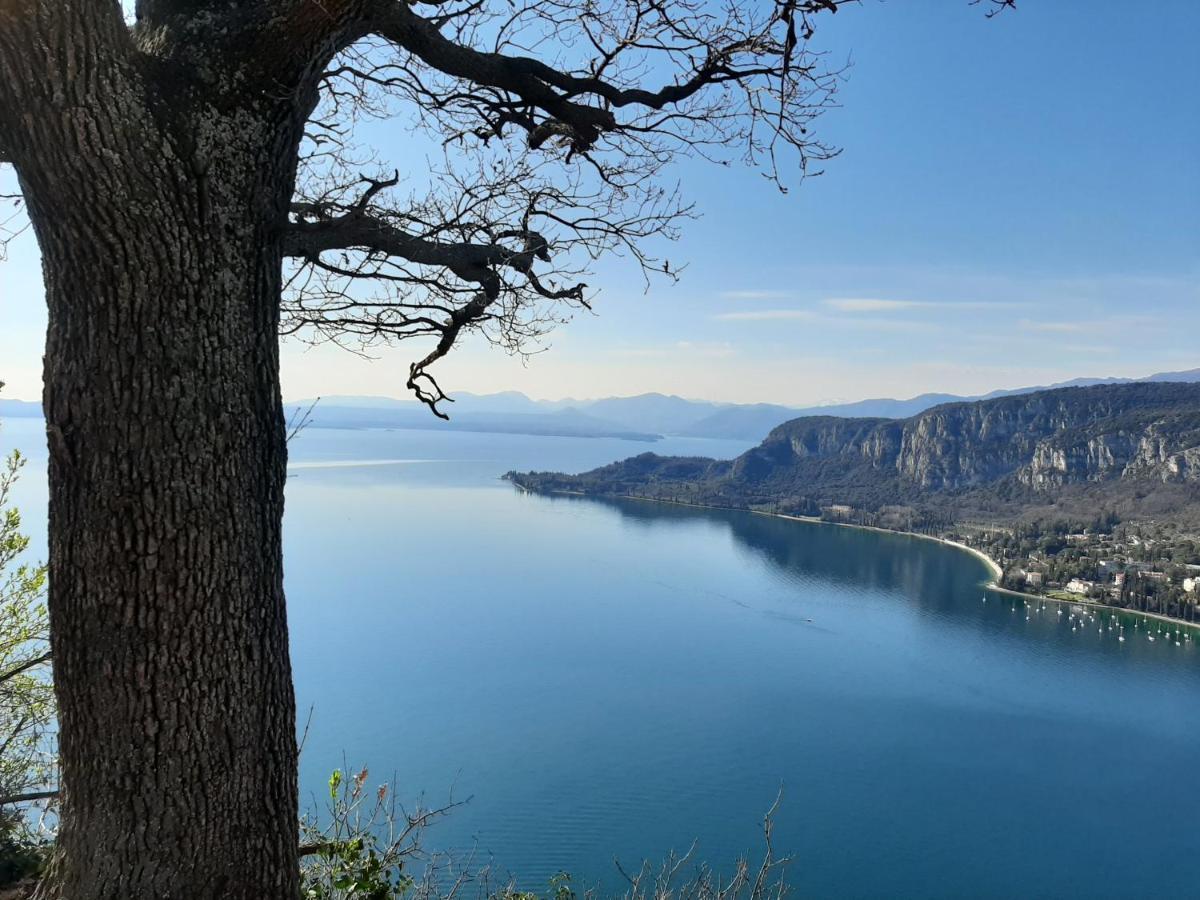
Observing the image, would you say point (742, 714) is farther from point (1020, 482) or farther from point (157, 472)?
point (1020, 482)

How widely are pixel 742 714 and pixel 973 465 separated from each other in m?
63.0

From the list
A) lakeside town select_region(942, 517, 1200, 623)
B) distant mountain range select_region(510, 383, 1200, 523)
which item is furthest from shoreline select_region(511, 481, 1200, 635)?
Result: distant mountain range select_region(510, 383, 1200, 523)

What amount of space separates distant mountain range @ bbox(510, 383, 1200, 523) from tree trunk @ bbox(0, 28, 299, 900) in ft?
200

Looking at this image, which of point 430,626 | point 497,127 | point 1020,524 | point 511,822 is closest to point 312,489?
point 430,626

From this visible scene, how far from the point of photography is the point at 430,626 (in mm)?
24719

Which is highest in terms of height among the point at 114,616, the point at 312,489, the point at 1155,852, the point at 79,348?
the point at 79,348

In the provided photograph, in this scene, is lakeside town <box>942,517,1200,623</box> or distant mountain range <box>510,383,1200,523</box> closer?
lakeside town <box>942,517,1200,623</box>

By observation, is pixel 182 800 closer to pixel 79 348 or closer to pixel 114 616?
pixel 114 616

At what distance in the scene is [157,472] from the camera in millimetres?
1006

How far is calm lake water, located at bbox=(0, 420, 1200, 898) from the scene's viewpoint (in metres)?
13.9

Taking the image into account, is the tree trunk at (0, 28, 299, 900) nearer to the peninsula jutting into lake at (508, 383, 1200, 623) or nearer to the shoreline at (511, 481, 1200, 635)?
the shoreline at (511, 481, 1200, 635)

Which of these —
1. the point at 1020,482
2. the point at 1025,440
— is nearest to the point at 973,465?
the point at 1025,440

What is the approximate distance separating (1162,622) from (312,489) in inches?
1832

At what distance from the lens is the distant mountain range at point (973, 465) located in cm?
5959
